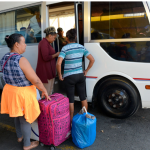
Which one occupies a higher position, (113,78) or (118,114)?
(113,78)

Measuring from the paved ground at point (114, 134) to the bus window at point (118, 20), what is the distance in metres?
1.75

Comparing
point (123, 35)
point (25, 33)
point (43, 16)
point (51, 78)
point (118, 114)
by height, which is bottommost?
point (118, 114)

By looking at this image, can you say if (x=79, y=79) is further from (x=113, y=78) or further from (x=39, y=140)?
(x=39, y=140)

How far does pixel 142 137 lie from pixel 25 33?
3.59m

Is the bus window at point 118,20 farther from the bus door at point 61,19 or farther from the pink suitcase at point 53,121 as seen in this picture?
the pink suitcase at point 53,121

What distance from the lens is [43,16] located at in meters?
3.91

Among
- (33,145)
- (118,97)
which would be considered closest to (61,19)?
(118,97)

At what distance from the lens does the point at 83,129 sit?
2.54 metres

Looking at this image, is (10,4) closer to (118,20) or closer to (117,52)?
(118,20)

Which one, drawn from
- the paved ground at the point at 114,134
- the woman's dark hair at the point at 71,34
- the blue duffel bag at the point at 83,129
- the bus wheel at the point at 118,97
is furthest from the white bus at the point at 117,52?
the blue duffel bag at the point at 83,129

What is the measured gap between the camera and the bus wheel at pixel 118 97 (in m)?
3.30

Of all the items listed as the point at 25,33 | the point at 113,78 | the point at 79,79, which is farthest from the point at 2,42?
the point at 113,78

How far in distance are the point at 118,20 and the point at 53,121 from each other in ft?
7.23

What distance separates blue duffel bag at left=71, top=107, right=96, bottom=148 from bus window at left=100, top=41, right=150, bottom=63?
1352 mm
